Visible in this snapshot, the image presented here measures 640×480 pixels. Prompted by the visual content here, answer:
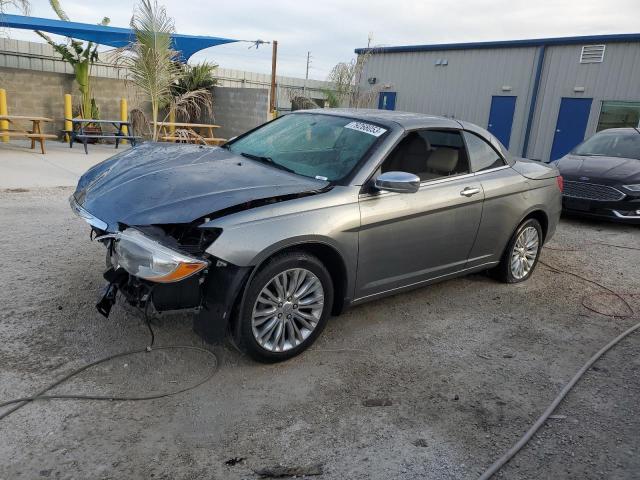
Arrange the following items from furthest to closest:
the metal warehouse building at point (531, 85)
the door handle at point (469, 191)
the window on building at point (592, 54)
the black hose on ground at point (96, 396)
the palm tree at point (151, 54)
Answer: the window on building at point (592, 54)
the metal warehouse building at point (531, 85)
the palm tree at point (151, 54)
the door handle at point (469, 191)
the black hose on ground at point (96, 396)

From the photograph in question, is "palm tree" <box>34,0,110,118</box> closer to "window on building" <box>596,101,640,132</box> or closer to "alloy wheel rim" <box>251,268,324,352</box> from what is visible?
"alloy wheel rim" <box>251,268,324,352</box>

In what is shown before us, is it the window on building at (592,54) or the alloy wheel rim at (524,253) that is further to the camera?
the window on building at (592,54)

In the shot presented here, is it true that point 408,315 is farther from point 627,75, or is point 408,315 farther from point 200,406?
point 627,75

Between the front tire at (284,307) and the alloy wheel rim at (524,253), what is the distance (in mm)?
2502

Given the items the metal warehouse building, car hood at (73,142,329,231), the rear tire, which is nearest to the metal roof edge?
the metal warehouse building

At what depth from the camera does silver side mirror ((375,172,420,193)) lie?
3611mm

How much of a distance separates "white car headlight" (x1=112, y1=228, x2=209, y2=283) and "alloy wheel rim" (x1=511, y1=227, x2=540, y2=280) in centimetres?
343

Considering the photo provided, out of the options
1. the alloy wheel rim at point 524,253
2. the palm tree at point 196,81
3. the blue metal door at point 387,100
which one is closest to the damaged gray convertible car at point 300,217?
the alloy wheel rim at point 524,253

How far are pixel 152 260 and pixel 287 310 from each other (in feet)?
3.01

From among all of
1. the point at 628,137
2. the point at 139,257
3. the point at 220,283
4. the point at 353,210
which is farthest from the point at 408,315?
the point at 628,137

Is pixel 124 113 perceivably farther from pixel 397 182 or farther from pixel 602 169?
pixel 397 182

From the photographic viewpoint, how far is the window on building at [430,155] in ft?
13.4

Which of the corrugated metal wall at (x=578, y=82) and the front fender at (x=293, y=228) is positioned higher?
the corrugated metal wall at (x=578, y=82)

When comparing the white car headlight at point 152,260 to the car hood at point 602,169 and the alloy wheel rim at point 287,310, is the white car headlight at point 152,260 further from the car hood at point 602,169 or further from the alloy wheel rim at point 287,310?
the car hood at point 602,169
